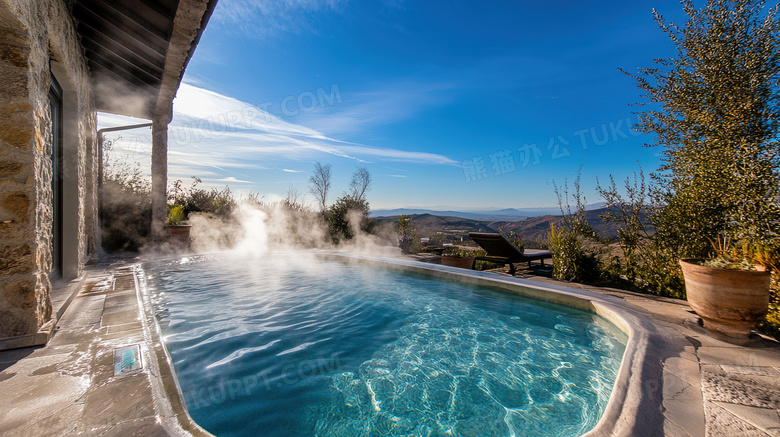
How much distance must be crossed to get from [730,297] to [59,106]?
6550mm

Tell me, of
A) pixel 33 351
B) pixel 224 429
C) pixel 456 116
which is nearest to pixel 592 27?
pixel 456 116

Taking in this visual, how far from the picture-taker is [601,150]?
13.8 m

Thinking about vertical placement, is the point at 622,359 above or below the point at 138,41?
below

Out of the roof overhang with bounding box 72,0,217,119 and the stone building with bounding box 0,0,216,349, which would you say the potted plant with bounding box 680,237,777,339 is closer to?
the stone building with bounding box 0,0,216,349

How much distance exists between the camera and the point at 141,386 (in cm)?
144

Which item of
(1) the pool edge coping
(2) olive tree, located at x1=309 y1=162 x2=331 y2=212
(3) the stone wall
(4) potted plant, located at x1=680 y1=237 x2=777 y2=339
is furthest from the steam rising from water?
(2) olive tree, located at x1=309 y1=162 x2=331 y2=212

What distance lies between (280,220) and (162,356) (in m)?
9.82

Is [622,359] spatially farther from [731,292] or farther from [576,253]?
[576,253]

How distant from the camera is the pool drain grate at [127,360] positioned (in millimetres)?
1589

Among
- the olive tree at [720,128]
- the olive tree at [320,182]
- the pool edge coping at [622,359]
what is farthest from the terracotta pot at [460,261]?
the olive tree at [320,182]

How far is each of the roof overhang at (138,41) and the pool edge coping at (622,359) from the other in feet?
9.77

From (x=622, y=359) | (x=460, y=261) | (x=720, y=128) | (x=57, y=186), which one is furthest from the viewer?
(x=460, y=261)

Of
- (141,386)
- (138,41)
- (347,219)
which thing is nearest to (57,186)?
(138,41)

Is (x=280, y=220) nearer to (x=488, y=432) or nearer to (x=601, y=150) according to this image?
(x=488, y=432)
